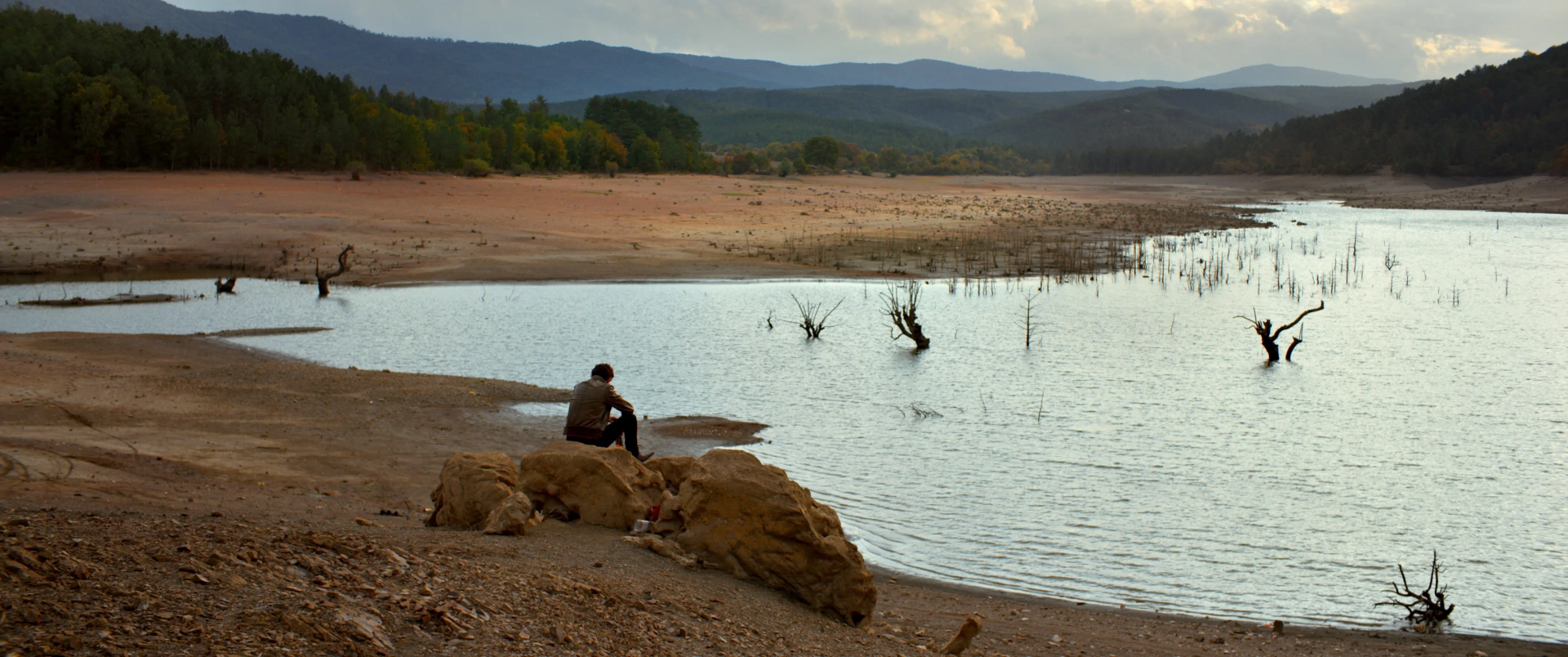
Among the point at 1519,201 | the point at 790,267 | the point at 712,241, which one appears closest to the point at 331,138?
the point at 712,241

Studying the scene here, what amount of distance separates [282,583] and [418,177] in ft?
203

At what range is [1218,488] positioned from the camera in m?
12.0

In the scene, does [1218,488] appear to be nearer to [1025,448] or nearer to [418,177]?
[1025,448]

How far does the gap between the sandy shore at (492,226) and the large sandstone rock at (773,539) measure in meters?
25.2

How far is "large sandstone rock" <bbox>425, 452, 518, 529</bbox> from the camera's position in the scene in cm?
815

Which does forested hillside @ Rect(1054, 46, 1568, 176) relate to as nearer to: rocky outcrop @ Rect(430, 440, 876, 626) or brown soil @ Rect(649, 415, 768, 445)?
brown soil @ Rect(649, 415, 768, 445)

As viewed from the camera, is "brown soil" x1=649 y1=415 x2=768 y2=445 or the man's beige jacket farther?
"brown soil" x1=649 y1=415 x2=768 y2=445

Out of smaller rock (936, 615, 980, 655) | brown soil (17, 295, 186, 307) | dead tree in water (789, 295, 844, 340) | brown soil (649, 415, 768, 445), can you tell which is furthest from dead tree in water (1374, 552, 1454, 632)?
brown soil (17, 295, 186, 307)

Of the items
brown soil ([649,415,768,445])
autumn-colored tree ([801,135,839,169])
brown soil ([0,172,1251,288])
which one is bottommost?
brown soil ([649,415,768,445])

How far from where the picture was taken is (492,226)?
4150 centimetres

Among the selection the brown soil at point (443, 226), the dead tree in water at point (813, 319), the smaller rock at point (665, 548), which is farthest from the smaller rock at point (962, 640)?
the brown soil at point (443, 226)

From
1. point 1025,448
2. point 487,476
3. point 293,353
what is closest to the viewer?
point 487,476

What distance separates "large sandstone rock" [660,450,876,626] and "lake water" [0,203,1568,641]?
7.58 feet

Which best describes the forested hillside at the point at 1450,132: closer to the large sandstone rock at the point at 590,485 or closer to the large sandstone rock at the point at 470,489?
the large sandstone rock at the point at 590,485
